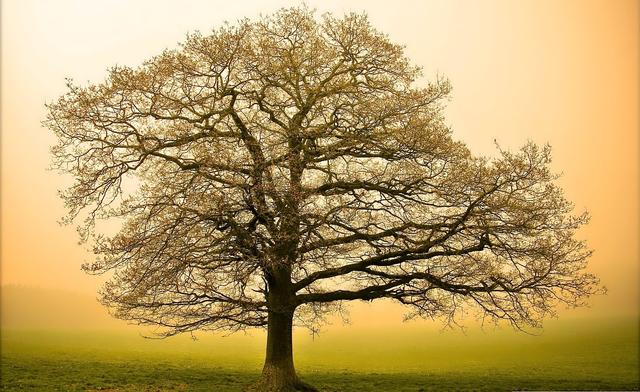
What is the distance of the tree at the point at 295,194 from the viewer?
17.6 m

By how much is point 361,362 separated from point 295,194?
29.9 meters

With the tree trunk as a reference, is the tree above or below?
above

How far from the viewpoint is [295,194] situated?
54.6 ft

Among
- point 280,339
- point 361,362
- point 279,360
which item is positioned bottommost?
point 279,360

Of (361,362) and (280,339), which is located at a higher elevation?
(361,362)

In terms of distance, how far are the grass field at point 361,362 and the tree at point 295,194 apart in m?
6.45

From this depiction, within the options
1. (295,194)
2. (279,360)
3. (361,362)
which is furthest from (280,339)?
(361,362)

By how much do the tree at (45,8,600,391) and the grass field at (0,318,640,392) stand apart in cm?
645

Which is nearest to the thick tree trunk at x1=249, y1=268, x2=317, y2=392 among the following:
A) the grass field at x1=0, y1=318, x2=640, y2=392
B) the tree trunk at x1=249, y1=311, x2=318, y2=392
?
the tree trunk at x1=249, y1=311, x2=318, y2=392

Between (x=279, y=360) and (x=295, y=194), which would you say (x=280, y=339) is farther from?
(x=295, y=194)

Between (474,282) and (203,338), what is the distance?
155 feet

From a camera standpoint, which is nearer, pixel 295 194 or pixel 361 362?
pixel 295 194

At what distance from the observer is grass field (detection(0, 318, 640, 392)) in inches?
993

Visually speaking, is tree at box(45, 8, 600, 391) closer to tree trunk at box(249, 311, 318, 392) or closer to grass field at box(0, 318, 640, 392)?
tree trunk at box(249, 311, 318, 392)
